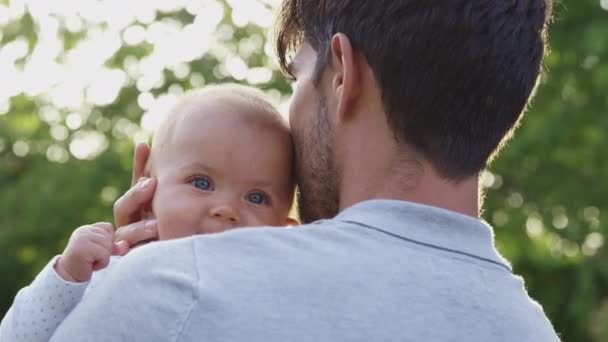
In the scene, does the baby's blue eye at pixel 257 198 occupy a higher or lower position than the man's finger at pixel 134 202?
higher

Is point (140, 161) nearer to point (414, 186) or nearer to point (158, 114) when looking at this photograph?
point (414, 186)

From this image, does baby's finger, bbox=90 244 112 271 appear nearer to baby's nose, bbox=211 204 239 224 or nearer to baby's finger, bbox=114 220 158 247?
baby's finger, bbox=114 220 158 247

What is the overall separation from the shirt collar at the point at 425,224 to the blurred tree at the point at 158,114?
8.39 meters

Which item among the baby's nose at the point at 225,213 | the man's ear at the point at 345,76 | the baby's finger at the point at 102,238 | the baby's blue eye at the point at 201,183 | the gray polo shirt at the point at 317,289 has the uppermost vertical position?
the man's ear at the point at 345,76

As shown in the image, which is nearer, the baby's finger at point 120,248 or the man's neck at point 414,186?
the man's neck at point 414,186

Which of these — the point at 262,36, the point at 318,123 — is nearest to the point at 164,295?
the point at 318,123

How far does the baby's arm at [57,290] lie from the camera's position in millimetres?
2250

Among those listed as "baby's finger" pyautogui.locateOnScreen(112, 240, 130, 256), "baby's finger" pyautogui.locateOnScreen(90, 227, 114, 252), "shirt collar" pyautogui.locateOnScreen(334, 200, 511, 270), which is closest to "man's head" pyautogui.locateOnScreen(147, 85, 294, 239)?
"baby's finger" pyautogui.locateOnScreen(112, 240, 130, 256)

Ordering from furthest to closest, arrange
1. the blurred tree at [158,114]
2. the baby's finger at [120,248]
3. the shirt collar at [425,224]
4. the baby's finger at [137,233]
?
the blurred tree at [158,114] → the baby's finger at [137,233] → the baby's finger at [120,248] → the shirt collar at [425,224]

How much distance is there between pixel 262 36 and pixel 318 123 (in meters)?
9.18

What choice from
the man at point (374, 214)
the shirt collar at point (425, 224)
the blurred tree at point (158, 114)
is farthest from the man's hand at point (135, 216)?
the blurred tree at point (158, 114)

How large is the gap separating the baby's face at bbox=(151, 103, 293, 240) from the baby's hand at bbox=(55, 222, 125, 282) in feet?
1.04

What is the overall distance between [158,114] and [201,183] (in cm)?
839

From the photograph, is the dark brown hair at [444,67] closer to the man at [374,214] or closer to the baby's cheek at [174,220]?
the man at [374,214]
